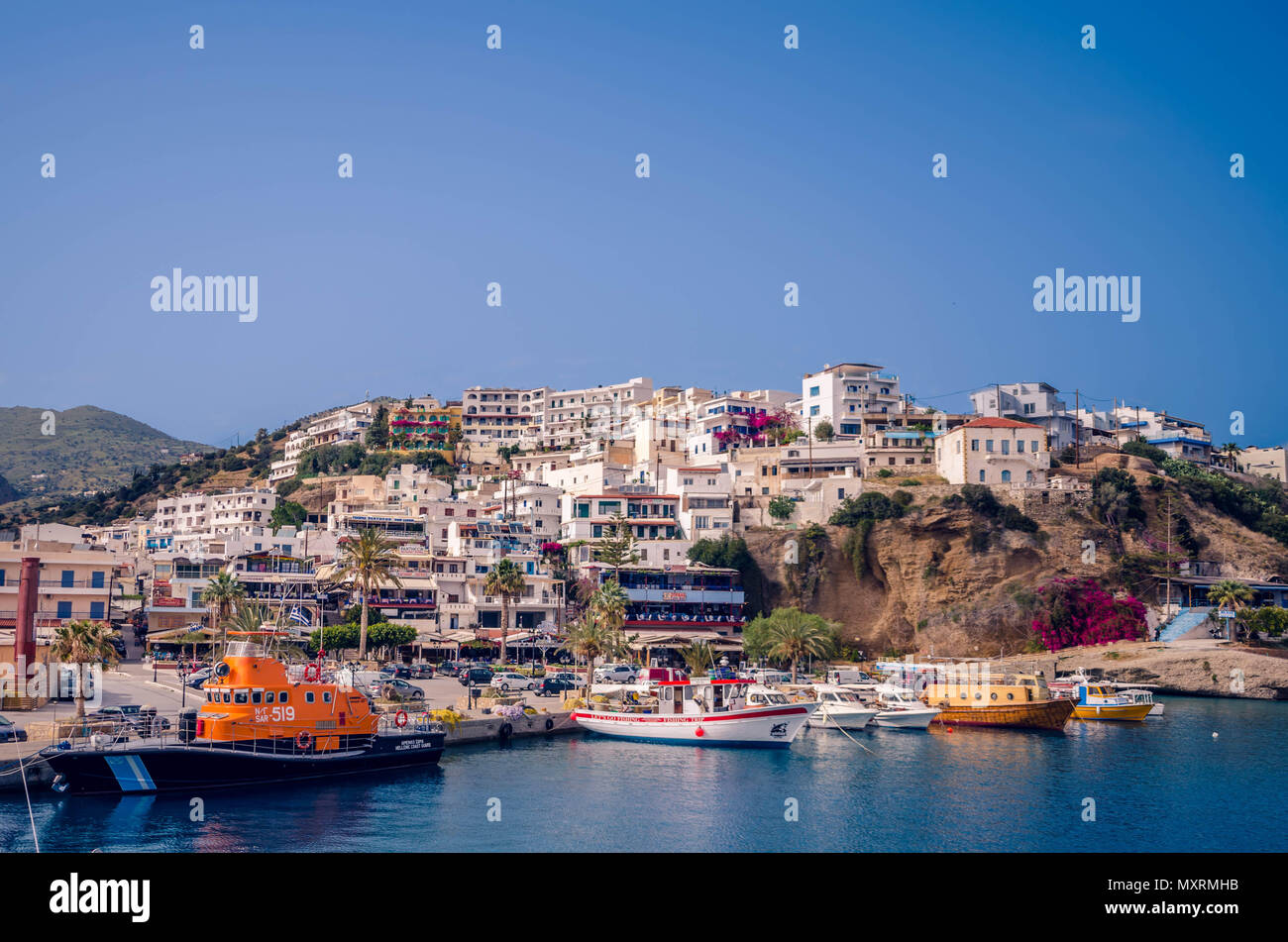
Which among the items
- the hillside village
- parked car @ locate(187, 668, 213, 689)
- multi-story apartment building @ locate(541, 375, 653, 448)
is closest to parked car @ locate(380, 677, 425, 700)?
parked car @ locate(187, 668, 213, 689)

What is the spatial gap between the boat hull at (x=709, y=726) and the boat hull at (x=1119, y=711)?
16903 mm

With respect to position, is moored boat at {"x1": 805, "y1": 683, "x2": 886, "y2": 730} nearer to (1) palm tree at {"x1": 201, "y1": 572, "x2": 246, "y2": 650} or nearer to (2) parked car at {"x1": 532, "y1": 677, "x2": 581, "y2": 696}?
(2) parked car at {"x1": 532, "y1": 677, "x2": 581, "y2": 696}

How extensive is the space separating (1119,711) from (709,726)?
23.0 metres

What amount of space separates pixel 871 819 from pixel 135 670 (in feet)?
138

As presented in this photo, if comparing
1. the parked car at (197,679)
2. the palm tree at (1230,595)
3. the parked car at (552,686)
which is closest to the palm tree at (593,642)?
the parked car at (552,686)

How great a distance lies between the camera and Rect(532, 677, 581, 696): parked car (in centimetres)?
5771

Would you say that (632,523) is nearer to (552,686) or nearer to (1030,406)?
(552,686)

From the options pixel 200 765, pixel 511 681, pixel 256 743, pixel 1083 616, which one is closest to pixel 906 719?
pixel 511 681

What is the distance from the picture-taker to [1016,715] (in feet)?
173
